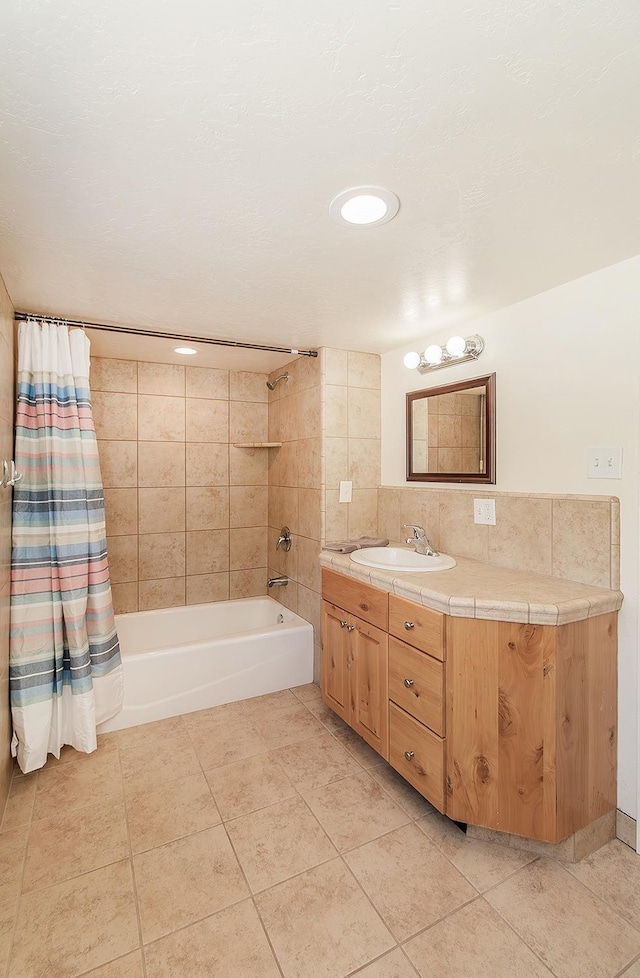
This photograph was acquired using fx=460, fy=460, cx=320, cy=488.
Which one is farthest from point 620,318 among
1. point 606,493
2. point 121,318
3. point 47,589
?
point 47,589

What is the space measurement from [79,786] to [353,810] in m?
1.20

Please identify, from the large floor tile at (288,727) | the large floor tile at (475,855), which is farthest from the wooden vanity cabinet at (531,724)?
the large floor tile at (288,727)

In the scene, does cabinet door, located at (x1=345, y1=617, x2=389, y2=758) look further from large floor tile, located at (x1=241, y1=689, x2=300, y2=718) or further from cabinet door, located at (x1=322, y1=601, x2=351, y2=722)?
large floor tile, located at (x1=241, y1=689, x2=300, y2=718)

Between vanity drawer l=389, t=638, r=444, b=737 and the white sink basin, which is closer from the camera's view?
vanity drawer l=389, t=638, r=444, b=737

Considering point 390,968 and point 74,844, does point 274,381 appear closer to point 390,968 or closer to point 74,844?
point 74,844

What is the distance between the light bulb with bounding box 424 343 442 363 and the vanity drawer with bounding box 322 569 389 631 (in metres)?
1.23

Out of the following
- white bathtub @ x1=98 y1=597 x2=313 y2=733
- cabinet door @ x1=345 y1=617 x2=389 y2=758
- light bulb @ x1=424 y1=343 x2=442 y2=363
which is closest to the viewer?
cabinet door @ x1=345 y1=617 x2=389 y2=758

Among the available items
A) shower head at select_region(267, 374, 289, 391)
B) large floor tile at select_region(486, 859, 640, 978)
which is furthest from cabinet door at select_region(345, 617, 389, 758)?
shower head at select_region(267, 374, 289, 391)

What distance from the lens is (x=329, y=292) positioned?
202 cm

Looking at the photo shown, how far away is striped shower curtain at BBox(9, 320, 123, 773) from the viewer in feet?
6.78

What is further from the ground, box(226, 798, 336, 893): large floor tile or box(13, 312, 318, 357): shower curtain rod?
box(13, 312, 318, 357): shower curtain rod

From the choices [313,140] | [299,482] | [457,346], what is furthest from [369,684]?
[313,140]

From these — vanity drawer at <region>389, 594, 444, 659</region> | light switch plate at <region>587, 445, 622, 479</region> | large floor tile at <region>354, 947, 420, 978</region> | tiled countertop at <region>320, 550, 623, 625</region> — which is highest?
light switch plate at <region>587, 445, 622, 479</region>

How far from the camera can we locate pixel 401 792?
1965 mm
